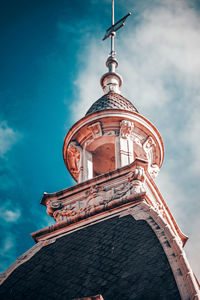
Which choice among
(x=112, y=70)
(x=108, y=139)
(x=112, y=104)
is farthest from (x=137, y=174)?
(x=112, y=70)

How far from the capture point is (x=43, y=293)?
11.5m

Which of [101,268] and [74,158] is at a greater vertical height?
[74,158]

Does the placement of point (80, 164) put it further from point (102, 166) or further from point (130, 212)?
point (130, 212)

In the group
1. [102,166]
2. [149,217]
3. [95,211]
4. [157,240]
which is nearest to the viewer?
[157,240]

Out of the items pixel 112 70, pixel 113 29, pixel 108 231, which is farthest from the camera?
pixel 113 29

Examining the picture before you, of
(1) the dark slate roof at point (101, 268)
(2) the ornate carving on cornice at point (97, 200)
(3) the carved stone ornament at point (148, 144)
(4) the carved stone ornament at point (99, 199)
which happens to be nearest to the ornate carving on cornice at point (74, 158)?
(3) the carved stone ornament at point (148, 144)

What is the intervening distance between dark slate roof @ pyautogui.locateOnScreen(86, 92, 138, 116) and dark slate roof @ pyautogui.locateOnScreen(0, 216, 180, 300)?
7.34 meters

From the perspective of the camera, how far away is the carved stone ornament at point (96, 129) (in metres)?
20.1

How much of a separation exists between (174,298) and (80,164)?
10.4m

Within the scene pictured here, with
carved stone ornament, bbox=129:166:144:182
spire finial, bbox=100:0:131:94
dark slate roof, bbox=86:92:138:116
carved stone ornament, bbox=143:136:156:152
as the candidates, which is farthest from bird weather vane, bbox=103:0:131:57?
carved stone ornament, bbox=129:166:144:182

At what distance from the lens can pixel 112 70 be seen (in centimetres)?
2517

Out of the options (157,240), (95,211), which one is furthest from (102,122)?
(157,240)

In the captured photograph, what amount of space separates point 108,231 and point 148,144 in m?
7.49

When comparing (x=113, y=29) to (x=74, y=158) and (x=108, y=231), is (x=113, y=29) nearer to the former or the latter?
(x=74, y=158)
